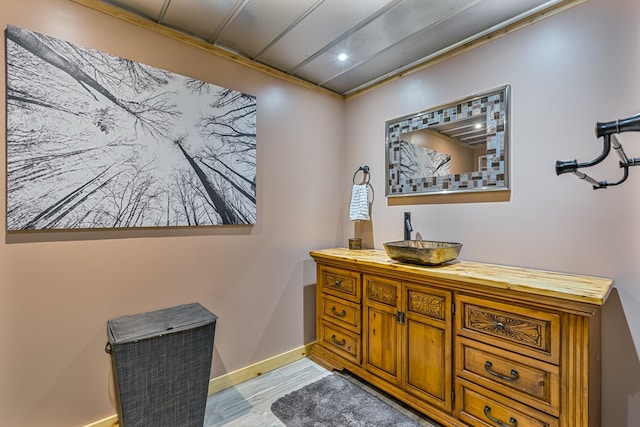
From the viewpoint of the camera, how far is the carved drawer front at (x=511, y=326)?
4.60 feet

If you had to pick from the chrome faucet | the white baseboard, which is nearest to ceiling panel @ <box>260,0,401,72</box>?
the chrome faucet

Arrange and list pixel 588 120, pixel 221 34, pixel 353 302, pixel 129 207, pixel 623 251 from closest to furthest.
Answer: pixel 623 251 → pixel 588 120 → pixel 129 207 → pixel 221 34 → pixel 353 302

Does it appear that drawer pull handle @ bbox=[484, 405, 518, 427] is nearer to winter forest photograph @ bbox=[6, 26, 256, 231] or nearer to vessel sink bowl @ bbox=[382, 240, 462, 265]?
vessel sink bowl @ bbox=[382, 240, 462, 265]

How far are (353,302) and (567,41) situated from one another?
211 cm

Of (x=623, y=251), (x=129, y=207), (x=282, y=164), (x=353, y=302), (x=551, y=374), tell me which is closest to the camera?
(x=551, y=374)

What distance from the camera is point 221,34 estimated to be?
2.06 metres

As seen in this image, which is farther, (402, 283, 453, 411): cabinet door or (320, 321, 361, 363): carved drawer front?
(320, 321, 361, 363): carved drawer front

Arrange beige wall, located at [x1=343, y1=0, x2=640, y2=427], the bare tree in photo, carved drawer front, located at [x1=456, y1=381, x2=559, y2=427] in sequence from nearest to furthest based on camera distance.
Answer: carved drawer front, located at [x1=456, y1=381, x2=559, y2=427], beige wall, located at [x1=343, y1=0, x2=640, y2=427], the bare tree in photo

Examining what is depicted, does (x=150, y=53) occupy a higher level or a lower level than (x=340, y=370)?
higher

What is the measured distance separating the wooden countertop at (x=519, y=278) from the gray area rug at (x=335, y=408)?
908mm

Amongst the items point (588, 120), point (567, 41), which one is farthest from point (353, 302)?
point (567, 41)

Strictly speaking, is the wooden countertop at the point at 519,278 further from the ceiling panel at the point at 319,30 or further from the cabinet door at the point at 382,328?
the ceiling panel at the point at 319,30

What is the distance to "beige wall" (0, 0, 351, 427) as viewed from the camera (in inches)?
62.0

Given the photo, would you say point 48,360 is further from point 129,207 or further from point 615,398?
point 615,398
